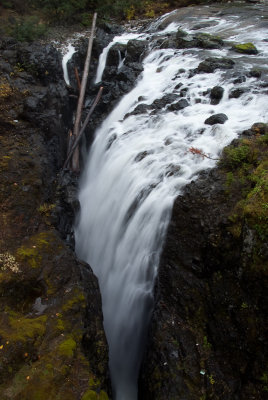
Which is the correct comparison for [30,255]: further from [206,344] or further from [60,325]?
[206,344]

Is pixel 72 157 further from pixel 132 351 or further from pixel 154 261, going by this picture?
pixel 132 351

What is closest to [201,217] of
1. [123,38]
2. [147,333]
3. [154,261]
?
[154,261]

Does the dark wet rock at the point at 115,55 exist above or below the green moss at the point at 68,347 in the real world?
above

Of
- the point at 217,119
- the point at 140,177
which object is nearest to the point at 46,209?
the point at 140,177

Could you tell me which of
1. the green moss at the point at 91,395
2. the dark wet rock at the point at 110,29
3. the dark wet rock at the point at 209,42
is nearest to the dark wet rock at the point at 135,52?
the dark wet rock at the point at 209,42

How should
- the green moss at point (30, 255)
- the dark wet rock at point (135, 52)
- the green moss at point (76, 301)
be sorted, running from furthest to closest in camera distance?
the dark wet rock at point (135, 52)
the green moss at point (30, 255)
the green moss at point (76, 301)

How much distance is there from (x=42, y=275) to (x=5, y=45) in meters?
9.99

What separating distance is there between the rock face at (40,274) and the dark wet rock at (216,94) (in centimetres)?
496

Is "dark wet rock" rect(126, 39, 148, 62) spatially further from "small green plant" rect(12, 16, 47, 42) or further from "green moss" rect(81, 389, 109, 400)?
"green moss" rect(81, 389, 109, 400)

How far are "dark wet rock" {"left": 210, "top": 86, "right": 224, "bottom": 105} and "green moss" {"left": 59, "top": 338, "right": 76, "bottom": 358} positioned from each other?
7.59 metres

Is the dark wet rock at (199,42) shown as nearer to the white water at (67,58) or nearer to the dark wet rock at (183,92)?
the dark wet rock at (183,92)

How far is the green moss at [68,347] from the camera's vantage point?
4016 mm

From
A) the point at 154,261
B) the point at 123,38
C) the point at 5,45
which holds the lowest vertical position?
the point at 154,261

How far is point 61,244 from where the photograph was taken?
5.85 m
